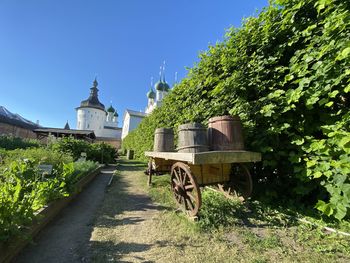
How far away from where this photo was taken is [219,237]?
2955mm

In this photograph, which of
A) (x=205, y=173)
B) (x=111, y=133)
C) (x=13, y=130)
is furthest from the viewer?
(x=111, y=133)

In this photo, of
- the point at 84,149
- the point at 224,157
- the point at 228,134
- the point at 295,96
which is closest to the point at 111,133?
the point at 84,149

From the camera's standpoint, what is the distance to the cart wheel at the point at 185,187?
11.1ft

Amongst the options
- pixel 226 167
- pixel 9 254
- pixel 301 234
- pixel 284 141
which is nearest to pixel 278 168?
pixel 284 141

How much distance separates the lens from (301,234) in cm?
286

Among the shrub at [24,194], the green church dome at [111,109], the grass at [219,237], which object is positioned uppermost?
the green church dome at [111,109]

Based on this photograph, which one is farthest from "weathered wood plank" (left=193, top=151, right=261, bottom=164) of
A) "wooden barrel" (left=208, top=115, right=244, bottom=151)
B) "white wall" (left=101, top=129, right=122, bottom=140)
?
"white wall" (left=101, top=129, right=122, bottom=140)

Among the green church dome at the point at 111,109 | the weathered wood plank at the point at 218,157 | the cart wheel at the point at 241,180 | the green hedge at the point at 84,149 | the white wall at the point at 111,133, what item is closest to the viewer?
the weathered wood plank at the point at 218,157

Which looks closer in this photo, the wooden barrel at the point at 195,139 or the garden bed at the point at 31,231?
the garden bed at the point at 31,231

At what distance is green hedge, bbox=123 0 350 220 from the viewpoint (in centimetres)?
261

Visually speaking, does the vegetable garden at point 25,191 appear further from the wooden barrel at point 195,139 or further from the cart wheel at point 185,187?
the wooden barrel at point 195,139

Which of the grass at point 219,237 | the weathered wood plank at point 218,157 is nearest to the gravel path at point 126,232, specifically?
the grass at point 219,237

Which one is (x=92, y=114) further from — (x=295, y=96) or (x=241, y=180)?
(x=295, y=96)

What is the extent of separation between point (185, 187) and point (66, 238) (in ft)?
6.62
